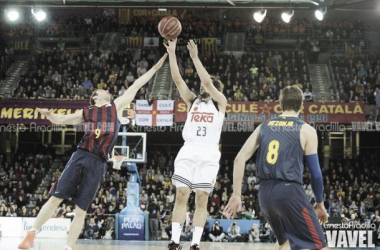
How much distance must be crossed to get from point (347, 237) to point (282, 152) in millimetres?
10721

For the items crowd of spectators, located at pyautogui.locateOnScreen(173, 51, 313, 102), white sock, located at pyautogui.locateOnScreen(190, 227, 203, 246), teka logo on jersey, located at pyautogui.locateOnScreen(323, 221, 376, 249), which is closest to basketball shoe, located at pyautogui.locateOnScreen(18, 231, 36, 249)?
white sock, located at pyautogui.locateOnScreen(190, 227, 203, 246)

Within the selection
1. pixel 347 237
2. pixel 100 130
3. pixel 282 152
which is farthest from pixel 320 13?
pixel 282 152

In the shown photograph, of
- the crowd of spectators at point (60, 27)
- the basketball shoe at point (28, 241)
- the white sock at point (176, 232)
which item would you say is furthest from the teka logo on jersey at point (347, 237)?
the crowd of spectators at point (60, 27)

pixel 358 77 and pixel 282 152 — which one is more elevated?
pixel 358 77

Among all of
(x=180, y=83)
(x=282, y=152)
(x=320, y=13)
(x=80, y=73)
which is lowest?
(x=282, y=152)

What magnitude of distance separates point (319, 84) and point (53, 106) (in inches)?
536

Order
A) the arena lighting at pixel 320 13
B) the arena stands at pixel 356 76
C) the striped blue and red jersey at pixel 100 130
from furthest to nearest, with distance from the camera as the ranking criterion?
the arena stands at pixel 356 76 → the arena lighting at pixel 320 13 → the striped blue and red jersey at pixel 100 130

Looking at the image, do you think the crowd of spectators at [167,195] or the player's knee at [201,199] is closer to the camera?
the player's knee at [201,199]

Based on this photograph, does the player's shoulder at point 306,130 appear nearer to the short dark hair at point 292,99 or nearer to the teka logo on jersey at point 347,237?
the short dark hair at point 292,99

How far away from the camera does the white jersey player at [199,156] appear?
27.0 feet

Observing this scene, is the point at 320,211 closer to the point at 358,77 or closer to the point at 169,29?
the point at 169,29

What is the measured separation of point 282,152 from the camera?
18.9 feet

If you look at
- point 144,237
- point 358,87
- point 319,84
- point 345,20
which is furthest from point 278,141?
point 345,20

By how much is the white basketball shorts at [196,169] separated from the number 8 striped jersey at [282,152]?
248 centimetres
